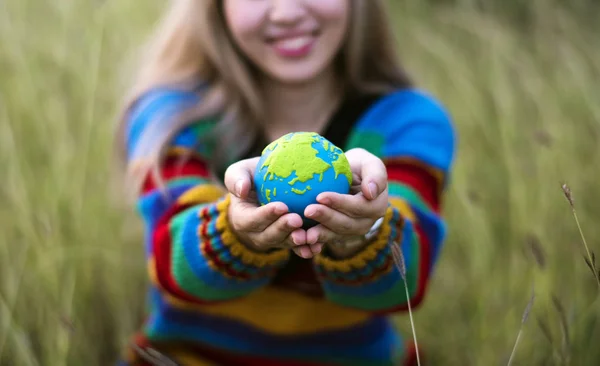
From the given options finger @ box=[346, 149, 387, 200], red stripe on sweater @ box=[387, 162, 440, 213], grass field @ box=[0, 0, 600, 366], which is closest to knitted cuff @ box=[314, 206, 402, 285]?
finger @ box=[346, 149, 387, 200]

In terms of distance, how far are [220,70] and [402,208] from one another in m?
0.51

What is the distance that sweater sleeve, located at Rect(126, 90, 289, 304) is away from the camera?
108cm

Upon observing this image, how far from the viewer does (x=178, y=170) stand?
1.36 metres

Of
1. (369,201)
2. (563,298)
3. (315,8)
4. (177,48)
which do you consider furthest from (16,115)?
(563,298)

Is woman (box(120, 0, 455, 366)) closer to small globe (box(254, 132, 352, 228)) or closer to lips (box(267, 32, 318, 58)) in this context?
lips (box(267, 32, 318, 58))

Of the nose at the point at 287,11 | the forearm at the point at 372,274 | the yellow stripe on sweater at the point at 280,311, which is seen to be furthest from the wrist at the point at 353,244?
the nose at the point at 287,11

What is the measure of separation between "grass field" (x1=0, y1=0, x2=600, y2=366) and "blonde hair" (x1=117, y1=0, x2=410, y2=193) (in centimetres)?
21

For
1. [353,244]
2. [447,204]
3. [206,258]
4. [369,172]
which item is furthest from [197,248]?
[447,204]

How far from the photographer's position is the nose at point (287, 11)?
1273 millimetres

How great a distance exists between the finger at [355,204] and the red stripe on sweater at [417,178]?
406 mm

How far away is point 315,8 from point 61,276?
769 mm

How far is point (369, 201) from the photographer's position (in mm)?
875

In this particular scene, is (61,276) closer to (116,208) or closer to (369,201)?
(116,208)

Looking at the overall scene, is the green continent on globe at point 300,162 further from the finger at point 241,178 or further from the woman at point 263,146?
the woman at point 263,146
